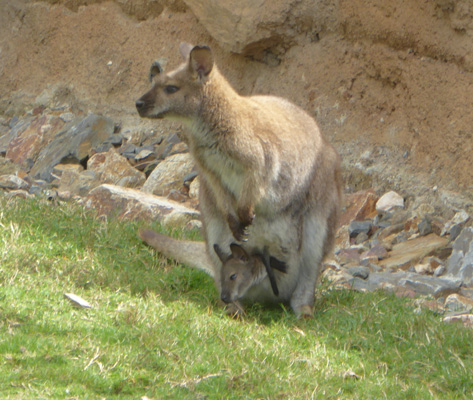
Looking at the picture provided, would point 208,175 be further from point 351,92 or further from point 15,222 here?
point 351,92

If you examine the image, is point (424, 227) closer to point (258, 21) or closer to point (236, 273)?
point (236, 273)

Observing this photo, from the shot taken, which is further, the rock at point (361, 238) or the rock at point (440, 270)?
the rock at point (361, 238)

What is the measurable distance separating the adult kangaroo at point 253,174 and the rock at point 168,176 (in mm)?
3159

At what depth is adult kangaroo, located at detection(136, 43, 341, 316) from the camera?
222 inches

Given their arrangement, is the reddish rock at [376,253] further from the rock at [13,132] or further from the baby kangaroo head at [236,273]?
the rock at [13,132]

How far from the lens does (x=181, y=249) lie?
6.52m

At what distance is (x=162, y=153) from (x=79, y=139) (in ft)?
3.82

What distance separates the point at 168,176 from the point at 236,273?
3832mm

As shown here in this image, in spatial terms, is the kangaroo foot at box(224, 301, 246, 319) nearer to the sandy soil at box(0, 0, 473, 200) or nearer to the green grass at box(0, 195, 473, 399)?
the green grass at box(0, 195, 473, 399)

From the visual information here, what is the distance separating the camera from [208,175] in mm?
5836

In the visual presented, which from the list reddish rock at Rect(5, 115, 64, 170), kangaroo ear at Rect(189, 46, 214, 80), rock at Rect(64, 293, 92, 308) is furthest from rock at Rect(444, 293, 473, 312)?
reddish rock at Rect(5, 115, 64, 170)


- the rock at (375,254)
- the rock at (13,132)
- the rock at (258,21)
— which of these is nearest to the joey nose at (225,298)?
the rock at (375,254)

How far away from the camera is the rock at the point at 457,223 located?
24.1ft

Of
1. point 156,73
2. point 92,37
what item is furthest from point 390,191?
point 92,37
